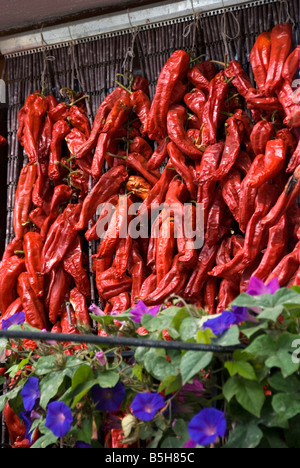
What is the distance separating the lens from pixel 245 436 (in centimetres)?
112

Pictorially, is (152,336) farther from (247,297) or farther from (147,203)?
(147,203)

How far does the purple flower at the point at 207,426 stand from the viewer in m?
1.10

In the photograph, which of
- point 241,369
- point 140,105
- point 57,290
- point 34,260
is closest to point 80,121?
point 140,105

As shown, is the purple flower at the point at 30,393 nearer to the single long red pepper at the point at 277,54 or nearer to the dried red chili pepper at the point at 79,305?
the dried red chili pepper at the point at 79,305

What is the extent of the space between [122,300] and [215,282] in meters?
0.44

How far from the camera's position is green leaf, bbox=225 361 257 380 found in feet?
3.74

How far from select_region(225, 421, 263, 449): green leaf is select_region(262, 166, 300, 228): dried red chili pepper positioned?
1.26 m

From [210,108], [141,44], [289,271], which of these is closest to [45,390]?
[289,271]

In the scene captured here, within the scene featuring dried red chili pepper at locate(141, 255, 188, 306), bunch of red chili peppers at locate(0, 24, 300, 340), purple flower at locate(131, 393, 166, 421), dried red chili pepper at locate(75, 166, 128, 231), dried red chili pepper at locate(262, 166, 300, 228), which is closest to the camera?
purple flower at locate(131, 393, 166, 421)

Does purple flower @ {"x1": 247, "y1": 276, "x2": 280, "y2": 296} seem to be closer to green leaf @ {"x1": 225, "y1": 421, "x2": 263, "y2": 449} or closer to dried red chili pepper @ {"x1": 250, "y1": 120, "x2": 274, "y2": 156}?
green leaf @ {"x1": 225, "y1": 421, "x2": 263, "y2": 449}

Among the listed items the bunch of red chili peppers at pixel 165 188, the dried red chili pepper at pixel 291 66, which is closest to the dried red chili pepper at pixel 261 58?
the bunch of red chili peppers at pixel 165 188

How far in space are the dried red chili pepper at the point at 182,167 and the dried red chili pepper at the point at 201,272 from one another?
10.7 inches

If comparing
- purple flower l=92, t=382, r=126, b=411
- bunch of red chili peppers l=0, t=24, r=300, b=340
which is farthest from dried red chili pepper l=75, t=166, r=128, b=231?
purple flower l=92, t=382, r=126, b=411

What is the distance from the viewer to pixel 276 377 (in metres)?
1.15
